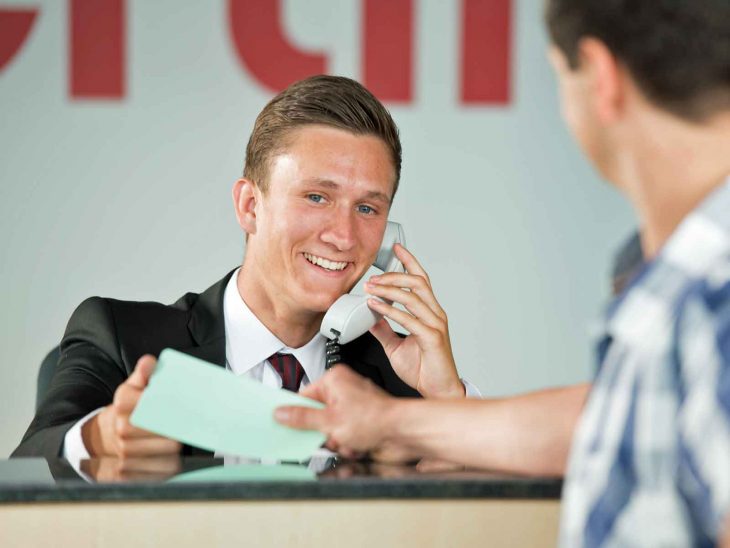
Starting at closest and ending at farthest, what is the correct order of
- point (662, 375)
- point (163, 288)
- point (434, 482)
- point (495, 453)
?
1. point (662, 375)
2. point (434, 482)
3. point (495, 453)
4. point (163, 288)

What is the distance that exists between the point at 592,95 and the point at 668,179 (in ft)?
0.34

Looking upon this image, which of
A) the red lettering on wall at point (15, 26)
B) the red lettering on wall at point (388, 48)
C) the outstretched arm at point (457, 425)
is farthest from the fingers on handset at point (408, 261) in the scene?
the red lettering on wall at point (15, 26)

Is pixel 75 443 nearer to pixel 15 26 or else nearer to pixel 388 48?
pixel 388 48

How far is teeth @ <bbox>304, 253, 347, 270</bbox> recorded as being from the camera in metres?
2.36

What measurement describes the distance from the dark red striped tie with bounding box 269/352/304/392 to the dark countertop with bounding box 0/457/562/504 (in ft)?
3.22

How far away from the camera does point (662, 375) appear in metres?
0.79

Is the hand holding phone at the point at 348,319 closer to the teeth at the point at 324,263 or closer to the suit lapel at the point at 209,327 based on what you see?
the teeth at the point at 324,263

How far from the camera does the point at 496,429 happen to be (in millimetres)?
1339

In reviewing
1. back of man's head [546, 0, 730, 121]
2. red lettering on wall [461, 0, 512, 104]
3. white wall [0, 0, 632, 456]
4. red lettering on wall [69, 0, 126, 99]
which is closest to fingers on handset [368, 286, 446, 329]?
back of man's head [546, 0, 730, 121]

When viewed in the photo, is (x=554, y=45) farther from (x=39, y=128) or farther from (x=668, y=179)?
(x=39, y=128)

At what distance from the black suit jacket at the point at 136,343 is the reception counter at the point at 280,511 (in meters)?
0.91

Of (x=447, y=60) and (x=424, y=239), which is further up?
(x=447, y=60)

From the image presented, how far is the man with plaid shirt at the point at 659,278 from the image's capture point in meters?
0.77

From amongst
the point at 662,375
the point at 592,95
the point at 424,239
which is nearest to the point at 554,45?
the point at 592,95
